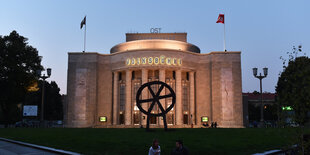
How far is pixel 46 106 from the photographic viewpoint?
3125 inches

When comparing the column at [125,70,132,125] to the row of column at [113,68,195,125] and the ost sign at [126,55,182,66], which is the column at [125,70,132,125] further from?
the ost sign at [126,55,182,66]

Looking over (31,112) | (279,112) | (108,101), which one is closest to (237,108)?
(108,101)

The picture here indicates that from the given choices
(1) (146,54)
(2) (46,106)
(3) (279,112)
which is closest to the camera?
(3) (279,112)

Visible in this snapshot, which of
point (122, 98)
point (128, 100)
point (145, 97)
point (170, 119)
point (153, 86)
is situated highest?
point (153, 86)

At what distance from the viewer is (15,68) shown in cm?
4791

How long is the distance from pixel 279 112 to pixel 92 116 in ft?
186

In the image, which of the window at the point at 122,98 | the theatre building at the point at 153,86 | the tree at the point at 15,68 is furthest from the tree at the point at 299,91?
the window at the point at 122,98

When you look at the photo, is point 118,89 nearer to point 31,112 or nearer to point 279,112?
point 31,112

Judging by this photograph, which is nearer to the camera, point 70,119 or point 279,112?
point 279,112

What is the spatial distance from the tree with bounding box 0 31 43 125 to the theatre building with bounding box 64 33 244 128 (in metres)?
13.2

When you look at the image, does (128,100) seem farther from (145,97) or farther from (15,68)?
(15,68)

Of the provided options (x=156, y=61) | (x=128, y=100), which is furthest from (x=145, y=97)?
(x=156, y=61)

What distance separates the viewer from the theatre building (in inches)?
2377

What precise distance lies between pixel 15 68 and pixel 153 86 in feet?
87.6
